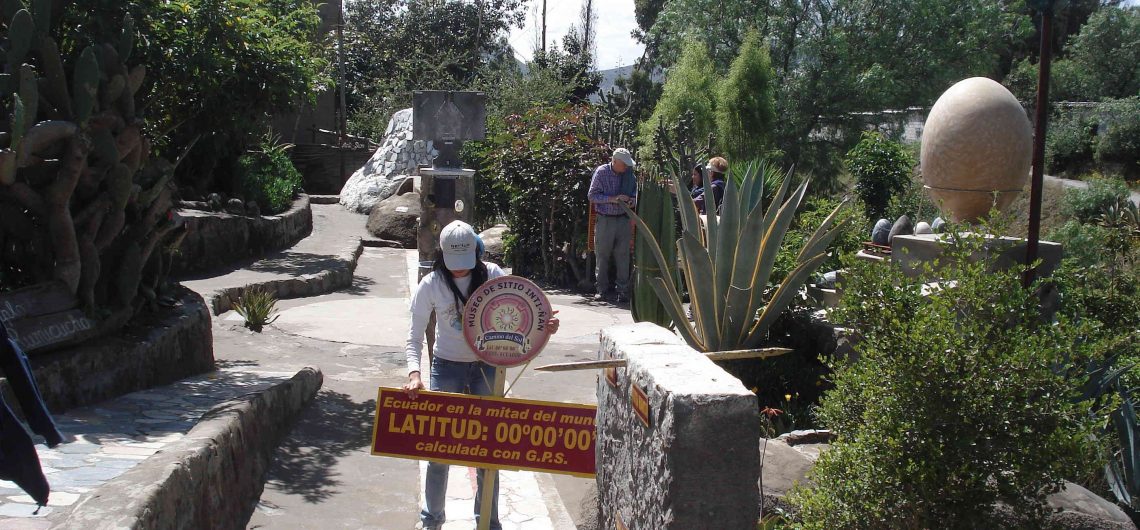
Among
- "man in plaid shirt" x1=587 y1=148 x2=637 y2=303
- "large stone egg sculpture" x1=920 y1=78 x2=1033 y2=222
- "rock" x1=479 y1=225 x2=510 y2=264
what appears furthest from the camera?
"rock" x1=479 y1=225 x2=510 y2=264

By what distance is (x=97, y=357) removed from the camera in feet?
19.5

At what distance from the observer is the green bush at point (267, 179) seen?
1606 centimetres

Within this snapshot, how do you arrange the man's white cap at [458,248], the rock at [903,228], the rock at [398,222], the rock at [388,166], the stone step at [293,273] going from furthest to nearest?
the rock at [388,166] → the rock at [398,222] → the stone step at [293,273] → the rock at [903,228] → the man's white cap at [458,248]

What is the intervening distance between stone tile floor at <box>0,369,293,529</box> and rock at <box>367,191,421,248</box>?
35.2 feet

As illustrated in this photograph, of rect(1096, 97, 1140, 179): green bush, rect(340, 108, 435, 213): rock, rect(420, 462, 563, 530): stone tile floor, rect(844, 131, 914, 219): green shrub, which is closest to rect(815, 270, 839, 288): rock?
rect(420, 462, 563, 530): stone tile floor

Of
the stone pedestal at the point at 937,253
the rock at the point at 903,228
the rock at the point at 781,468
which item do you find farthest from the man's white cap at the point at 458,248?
the rock at the point at 903,228

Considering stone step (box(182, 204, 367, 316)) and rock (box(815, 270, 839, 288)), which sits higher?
rock (box(815, 270, 839, 288))

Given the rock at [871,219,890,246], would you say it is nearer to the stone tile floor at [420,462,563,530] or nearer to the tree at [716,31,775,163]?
the stone tile floor at [420,462,563,530]

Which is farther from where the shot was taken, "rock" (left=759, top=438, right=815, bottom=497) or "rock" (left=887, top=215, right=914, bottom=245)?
"rock" (left=887, top=215, right=914, bottom=245)

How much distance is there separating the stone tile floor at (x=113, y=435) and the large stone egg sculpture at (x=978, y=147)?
4.58 metres

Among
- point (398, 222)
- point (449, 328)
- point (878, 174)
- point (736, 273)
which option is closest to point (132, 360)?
point (449, 328)

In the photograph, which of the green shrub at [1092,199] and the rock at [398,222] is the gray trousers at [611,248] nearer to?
the rock at [398,222]

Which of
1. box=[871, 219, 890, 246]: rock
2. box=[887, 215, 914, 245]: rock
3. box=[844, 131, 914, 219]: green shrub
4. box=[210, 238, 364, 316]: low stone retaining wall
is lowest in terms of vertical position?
box=[210, 238, 364, 316]: low stone retaining wall

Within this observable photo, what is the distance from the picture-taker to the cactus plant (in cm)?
597
